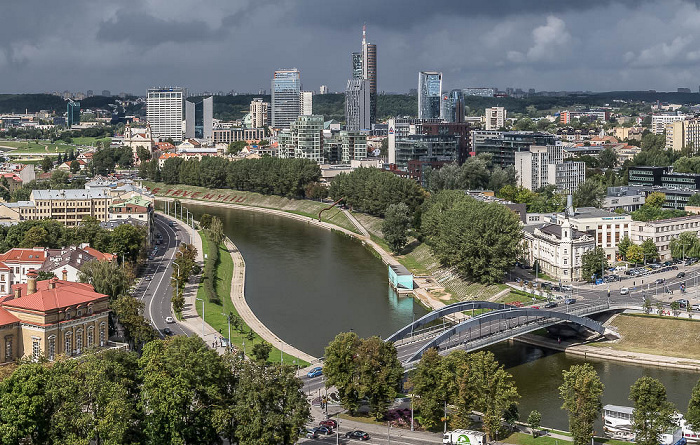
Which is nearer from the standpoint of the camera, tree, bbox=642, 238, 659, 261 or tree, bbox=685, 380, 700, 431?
tree, bbox=685, 380, 700, 431

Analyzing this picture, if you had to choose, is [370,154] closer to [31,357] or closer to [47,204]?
[47,204]

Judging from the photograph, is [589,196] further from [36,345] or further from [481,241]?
[36,345]

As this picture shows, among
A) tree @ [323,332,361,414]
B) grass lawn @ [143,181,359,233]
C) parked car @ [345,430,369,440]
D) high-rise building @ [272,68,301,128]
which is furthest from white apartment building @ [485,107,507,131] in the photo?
parked car @ [345,430,369,440]

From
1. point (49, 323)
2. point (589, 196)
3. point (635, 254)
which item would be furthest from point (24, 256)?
point (589, 196)

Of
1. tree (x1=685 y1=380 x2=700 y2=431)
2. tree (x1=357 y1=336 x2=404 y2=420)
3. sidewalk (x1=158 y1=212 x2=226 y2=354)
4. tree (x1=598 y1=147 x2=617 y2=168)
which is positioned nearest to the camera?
tree (x1=685 y1=380 x2=700 y2=431)

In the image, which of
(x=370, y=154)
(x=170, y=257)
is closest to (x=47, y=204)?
(x=170, y=257)

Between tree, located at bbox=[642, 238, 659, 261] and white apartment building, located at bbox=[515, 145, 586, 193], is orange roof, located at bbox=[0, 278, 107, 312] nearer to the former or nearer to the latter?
tree, located at bbox=[642, 238, 659, 261]
